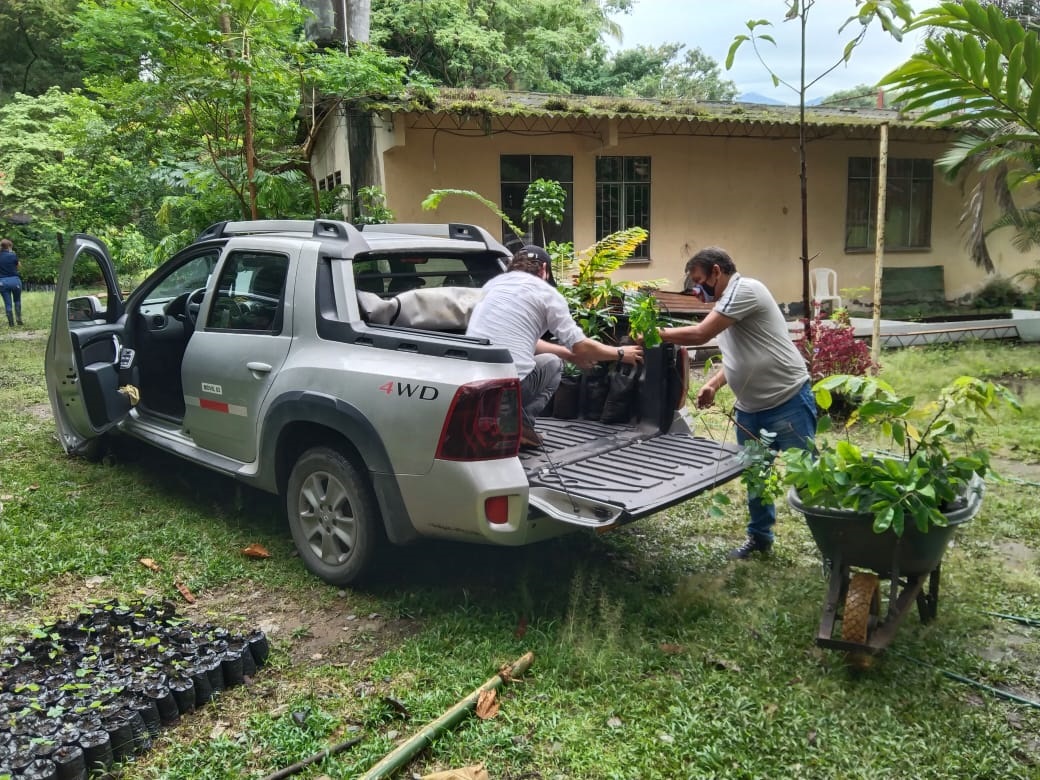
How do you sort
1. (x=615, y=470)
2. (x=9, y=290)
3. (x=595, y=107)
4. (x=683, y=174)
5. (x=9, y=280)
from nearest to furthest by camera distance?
1. (x=615, y=470)
2. (x=595, y=107)
3. (x=683, y=174)
4. (x=9, y=280)
5. (x=9, y=290)

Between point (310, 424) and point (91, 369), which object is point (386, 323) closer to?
point (310, 424)

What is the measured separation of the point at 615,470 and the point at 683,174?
1042cm

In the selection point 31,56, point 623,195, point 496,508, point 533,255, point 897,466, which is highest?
point 31,56

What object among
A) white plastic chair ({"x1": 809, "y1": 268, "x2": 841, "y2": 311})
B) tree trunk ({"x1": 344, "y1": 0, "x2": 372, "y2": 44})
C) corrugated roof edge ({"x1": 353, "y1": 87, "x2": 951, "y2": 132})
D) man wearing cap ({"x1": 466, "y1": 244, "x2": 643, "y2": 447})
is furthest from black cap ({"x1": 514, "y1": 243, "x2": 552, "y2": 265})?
white plastic chair ({"x1": 809, "y1": 268, "x2": 841, "y2": 311})

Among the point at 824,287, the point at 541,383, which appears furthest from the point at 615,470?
the point at 824,287

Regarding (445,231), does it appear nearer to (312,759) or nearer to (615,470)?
(615,470)

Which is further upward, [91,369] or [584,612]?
[91,369]

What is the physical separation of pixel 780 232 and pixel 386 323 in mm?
11413

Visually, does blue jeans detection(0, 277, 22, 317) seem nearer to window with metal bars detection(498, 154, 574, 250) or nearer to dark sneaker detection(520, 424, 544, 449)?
window with metal bars detection(498, 154, 574, 250)

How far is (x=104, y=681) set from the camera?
3232 millimetres

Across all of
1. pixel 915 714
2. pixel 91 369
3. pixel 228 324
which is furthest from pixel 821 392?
pixel 91 369

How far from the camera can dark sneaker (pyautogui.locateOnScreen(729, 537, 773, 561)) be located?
15.6ft

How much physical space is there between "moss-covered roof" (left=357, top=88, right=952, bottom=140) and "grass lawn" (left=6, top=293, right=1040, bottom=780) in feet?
21.2

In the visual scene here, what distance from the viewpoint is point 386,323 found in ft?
15.1
